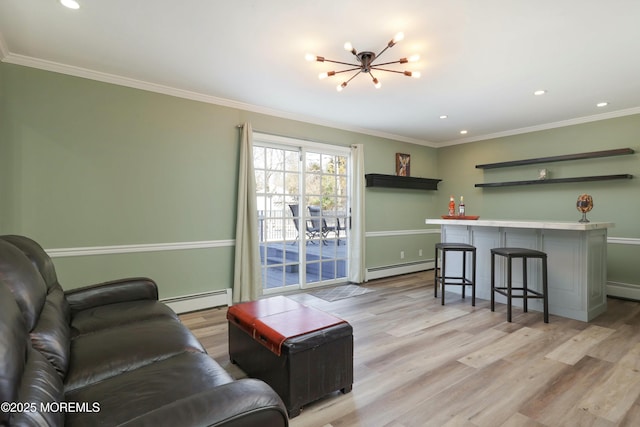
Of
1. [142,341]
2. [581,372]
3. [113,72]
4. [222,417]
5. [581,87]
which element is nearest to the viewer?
[222,417]

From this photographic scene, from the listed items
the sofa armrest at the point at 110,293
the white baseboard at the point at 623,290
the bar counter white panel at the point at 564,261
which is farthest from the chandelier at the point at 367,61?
the white baseboard at the point at 623,290

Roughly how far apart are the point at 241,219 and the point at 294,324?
2.06 meters

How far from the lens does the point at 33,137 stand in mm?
2811

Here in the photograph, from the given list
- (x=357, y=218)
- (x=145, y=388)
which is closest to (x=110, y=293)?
(x=145, y=388)

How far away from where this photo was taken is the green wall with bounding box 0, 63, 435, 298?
2.79m

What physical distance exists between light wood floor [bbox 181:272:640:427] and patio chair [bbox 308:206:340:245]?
1.32 metres

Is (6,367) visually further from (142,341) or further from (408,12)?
(408,12)

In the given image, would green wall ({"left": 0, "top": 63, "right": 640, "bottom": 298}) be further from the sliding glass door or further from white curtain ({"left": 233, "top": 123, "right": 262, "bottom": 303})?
the sliding glass door

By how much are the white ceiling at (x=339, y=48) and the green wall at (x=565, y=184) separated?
49 cm

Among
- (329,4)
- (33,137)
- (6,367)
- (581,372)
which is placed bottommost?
(581,372)

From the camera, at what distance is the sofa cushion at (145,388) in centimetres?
110

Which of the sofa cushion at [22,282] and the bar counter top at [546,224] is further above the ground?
the bar counter top at [546,224]

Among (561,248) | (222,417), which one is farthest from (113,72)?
(561,248)

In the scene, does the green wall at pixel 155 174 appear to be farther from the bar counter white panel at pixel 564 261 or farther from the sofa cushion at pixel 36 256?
the bar counter white panel at pixel 564 261
